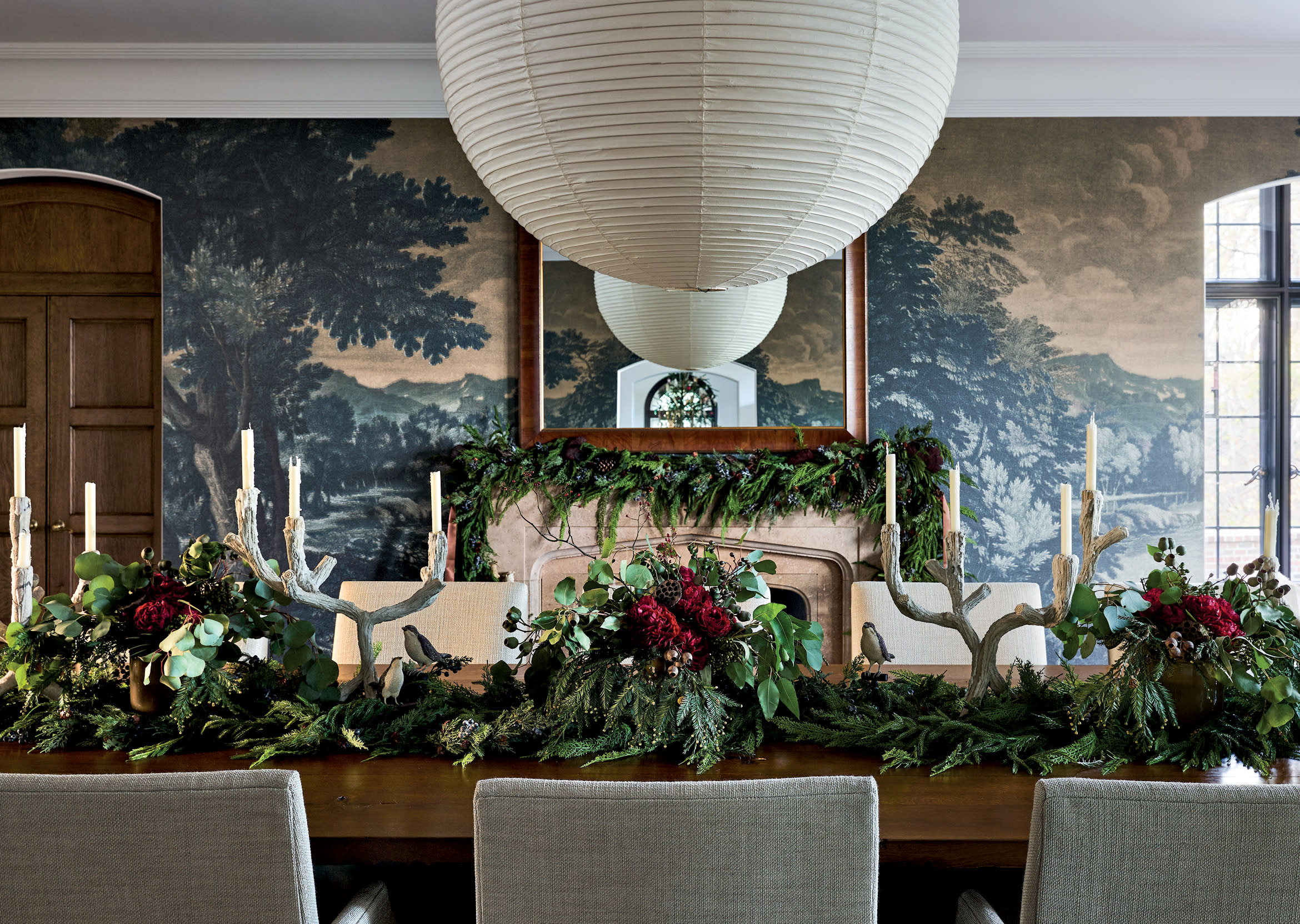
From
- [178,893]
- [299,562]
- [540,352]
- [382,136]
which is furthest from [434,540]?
[382,136]

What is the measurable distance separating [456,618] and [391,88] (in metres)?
2.29

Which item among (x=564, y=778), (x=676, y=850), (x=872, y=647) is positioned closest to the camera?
(x=676, y=850)

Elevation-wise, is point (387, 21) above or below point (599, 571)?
above

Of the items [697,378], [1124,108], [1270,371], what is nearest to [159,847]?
[697,378]

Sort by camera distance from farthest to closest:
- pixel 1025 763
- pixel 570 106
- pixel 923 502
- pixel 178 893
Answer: pixel 923 502, pixel 1025 763, pixel 570 106, pixel 178 893

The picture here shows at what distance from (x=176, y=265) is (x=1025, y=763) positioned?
353 centimetres

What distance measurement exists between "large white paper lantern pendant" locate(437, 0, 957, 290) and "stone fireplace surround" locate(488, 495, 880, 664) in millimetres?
2125

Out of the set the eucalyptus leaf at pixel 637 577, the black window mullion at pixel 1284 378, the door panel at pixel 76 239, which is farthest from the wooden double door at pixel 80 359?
the black window mullion at pixel 1284 378

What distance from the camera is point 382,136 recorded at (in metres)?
3.56

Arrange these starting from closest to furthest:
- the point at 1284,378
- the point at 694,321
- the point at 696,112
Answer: the point at 696,112 < the point at 694,321 < the point at 1284,378

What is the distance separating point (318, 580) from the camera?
58.2 inches

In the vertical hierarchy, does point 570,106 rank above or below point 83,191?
below

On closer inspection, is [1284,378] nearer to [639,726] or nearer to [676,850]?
[639,726]

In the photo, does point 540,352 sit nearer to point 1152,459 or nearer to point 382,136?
point 382,136
